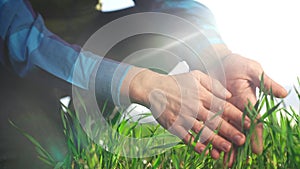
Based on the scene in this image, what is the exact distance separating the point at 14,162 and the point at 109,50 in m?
0.58

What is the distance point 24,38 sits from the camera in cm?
129

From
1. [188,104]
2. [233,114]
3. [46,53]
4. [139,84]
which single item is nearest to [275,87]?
[233,114]

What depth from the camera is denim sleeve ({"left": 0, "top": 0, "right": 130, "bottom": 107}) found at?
1.25 metres

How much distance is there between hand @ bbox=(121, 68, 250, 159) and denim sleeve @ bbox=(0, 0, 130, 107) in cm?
7

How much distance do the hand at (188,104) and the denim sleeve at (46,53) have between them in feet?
0.24

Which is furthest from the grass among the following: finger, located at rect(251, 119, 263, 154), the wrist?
the wrist

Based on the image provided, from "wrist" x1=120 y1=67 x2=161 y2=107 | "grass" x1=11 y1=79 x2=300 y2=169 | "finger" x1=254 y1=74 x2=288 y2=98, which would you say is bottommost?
"grass" x1=11 y1=79 x2=300 y2=169

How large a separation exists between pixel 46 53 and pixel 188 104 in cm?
40

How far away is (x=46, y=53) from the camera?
129cm

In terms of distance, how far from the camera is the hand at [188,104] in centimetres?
117

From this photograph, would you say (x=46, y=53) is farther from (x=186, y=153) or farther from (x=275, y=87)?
(x=275, y=87)

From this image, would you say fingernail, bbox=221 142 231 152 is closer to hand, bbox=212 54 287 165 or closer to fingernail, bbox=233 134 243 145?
fingernail, bbox=233 134 243 145

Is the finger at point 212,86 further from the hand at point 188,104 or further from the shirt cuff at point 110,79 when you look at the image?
the shirt cuff at point 110,79

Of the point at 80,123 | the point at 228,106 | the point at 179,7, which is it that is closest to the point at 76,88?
the point at 80,123
